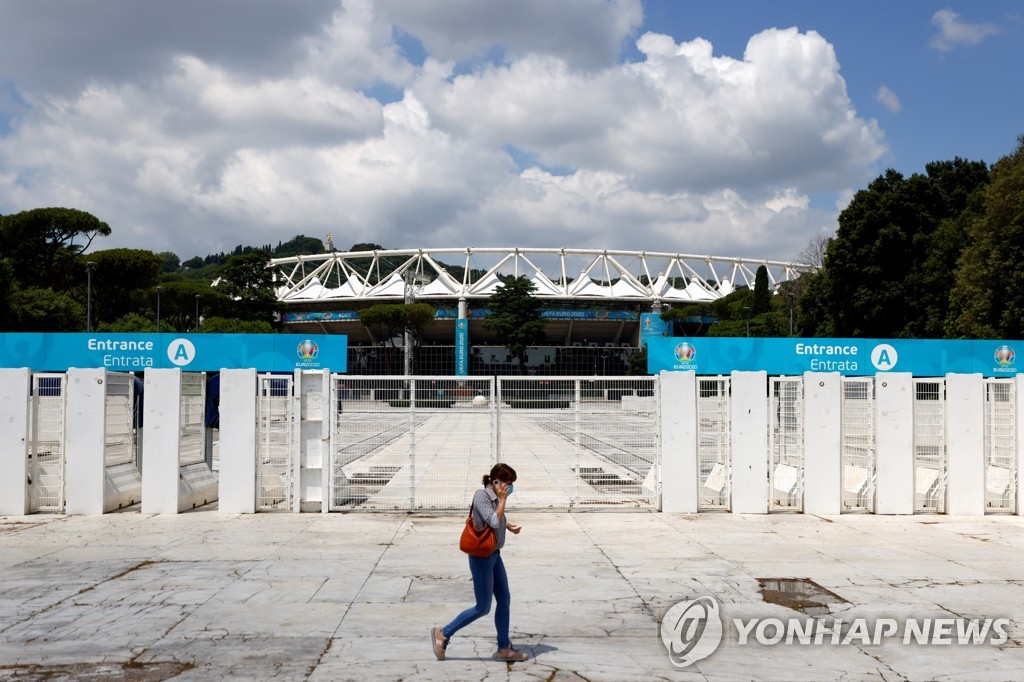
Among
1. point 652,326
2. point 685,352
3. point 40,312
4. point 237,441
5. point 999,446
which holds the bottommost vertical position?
point 999,446

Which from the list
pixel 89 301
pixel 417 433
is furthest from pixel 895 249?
pixel 89 301

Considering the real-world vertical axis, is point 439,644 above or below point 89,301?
below

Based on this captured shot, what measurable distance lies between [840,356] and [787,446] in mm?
18178

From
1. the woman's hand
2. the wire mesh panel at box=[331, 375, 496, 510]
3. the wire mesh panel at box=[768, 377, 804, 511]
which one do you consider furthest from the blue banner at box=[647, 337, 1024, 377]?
the woman's hand

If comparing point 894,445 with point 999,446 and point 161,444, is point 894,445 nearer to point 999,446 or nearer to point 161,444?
point 999,446

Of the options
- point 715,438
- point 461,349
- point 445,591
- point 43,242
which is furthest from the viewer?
point 461,349

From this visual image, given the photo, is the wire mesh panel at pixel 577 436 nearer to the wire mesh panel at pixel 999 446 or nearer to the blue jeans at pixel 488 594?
the wire mesh panel at pixel 999 446

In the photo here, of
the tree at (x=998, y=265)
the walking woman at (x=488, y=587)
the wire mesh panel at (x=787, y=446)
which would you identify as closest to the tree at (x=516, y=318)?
the tree at (x=998, y=265)

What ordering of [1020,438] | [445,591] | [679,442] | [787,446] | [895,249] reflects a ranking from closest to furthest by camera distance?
[445,591] → [679,442] → [1020,438] → [787,446] → [895,249]

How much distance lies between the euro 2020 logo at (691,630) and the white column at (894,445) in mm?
6214

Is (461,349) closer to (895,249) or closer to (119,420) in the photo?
(895,249)

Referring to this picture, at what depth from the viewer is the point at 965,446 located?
12.2 metres

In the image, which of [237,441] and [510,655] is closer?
[510,655]

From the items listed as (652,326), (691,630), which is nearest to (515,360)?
(652,326)
